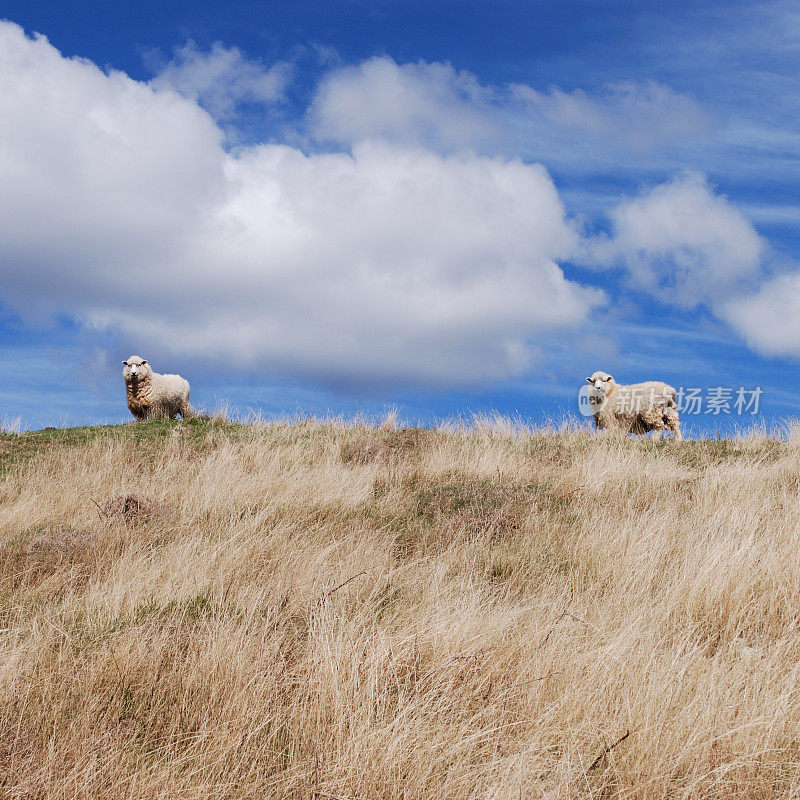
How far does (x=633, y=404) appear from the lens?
62.3 feet

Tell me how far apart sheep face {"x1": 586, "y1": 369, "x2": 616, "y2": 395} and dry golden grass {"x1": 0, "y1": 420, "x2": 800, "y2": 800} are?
414 inches

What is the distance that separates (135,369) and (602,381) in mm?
12777

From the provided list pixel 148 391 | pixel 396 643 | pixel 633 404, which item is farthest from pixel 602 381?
pixel 396 643

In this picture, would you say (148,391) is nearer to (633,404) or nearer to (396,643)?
(633,404)

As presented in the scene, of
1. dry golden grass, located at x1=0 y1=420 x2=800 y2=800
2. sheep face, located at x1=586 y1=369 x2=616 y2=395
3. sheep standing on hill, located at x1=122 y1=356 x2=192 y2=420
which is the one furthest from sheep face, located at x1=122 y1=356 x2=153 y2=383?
sheep face, located at x1=586 y1=369 x2=616 y2=395

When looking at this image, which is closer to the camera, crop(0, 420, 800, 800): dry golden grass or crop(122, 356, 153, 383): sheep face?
crop(0, 420, 800, 800): dry golden grass

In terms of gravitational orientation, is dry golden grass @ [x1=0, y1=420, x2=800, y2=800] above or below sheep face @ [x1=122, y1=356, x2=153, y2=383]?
below

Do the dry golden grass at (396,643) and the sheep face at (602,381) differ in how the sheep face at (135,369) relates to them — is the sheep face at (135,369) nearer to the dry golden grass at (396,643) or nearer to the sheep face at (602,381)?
the dry golden grass at (396,643)

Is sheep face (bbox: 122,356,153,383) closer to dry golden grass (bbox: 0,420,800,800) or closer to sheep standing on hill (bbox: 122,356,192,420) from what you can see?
sheep standing on hill (bbox: 122,356,192,420)

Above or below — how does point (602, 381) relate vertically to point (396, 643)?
above

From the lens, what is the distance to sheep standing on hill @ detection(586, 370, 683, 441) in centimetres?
1894

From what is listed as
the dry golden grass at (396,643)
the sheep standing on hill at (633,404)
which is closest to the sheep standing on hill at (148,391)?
the dry golden grass at (396,643)

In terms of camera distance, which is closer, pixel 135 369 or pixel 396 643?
pixel 396 643

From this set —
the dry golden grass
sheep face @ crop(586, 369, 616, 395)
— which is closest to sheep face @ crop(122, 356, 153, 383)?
the dry golden grass
